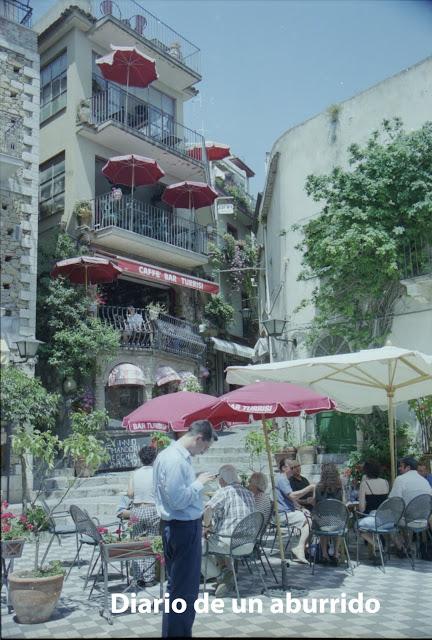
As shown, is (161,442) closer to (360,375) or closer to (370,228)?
(360,375)

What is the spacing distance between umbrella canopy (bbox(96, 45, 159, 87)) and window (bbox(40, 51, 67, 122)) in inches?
61.5

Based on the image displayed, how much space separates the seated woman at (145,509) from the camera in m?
7.23

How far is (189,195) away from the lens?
75.2 feet

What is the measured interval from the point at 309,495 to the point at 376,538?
1752 millimetres

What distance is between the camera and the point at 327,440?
18047 millimetres

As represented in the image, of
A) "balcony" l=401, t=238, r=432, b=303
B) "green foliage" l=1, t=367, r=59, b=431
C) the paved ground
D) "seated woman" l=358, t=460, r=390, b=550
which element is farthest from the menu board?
"seated woman" l=358, t=460, r=390, b=550

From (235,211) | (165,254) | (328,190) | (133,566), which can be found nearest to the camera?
(133,566)

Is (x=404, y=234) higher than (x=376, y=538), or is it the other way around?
(x=404, y=234)

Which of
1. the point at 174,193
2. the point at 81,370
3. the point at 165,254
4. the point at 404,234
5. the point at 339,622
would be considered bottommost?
the point at 339,622

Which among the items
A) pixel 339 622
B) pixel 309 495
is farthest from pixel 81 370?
pixel 339 622

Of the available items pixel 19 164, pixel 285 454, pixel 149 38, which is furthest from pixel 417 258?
pixel 149 38

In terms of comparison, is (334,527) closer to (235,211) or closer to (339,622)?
(339,622)

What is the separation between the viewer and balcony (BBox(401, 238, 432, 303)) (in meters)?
15.1

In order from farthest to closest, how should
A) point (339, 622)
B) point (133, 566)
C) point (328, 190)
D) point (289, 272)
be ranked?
point (289, 272), point (328, 190), point (133, 566), point (339, 622)
